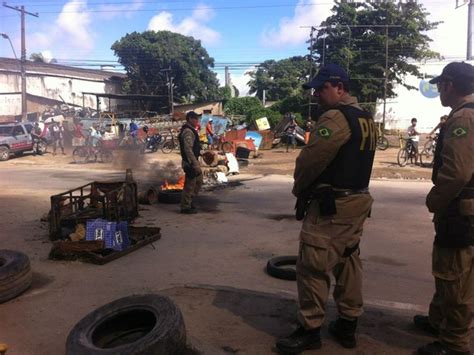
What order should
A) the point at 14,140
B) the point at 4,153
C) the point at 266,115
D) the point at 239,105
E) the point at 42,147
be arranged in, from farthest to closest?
1. the point at 239,105
2. the point at 266,115
3. the point at 42,147
4. the point at 14,140
5. the point at 4,153

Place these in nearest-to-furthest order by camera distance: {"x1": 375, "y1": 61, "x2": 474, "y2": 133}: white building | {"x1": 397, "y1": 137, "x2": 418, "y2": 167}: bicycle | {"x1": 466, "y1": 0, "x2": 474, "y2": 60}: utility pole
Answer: {"x1": 397, "y1": 137, "x2": 418, "y2": 167}: bicycle
{"x1": 375, "y1": 61, "x2": 474, "y2": 133}: white building
{"x1": 466, "y1": 0, "x2": 474, "y2": 60}: utility pole

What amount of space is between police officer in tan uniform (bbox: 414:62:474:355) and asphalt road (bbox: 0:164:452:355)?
451mm

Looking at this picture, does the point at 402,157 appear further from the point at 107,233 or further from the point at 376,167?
the point at 107,233

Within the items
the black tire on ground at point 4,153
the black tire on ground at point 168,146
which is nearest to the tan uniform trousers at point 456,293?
the black tire on ground at point 168,146

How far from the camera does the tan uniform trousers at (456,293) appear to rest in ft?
10.2

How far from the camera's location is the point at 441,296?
322cm

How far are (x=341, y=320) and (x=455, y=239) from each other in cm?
101

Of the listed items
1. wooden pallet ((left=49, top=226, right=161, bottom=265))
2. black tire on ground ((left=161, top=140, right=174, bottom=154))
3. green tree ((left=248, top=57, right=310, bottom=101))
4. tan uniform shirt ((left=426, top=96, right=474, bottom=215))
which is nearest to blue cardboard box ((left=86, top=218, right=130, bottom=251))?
wooden pallet ((left=49, top=226, right=161, bottom=265))

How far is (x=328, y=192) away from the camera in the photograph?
3229 millimetres

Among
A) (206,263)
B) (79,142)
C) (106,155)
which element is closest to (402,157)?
(106,155)

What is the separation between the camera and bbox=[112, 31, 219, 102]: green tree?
4878 cm

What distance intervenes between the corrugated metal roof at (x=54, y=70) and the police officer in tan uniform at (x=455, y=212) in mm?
49460

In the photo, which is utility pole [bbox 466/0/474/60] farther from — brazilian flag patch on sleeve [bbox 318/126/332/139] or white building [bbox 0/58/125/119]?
brazilian flag patch on sleeve [bbox 318/126/332/139]

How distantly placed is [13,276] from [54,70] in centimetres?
5183
